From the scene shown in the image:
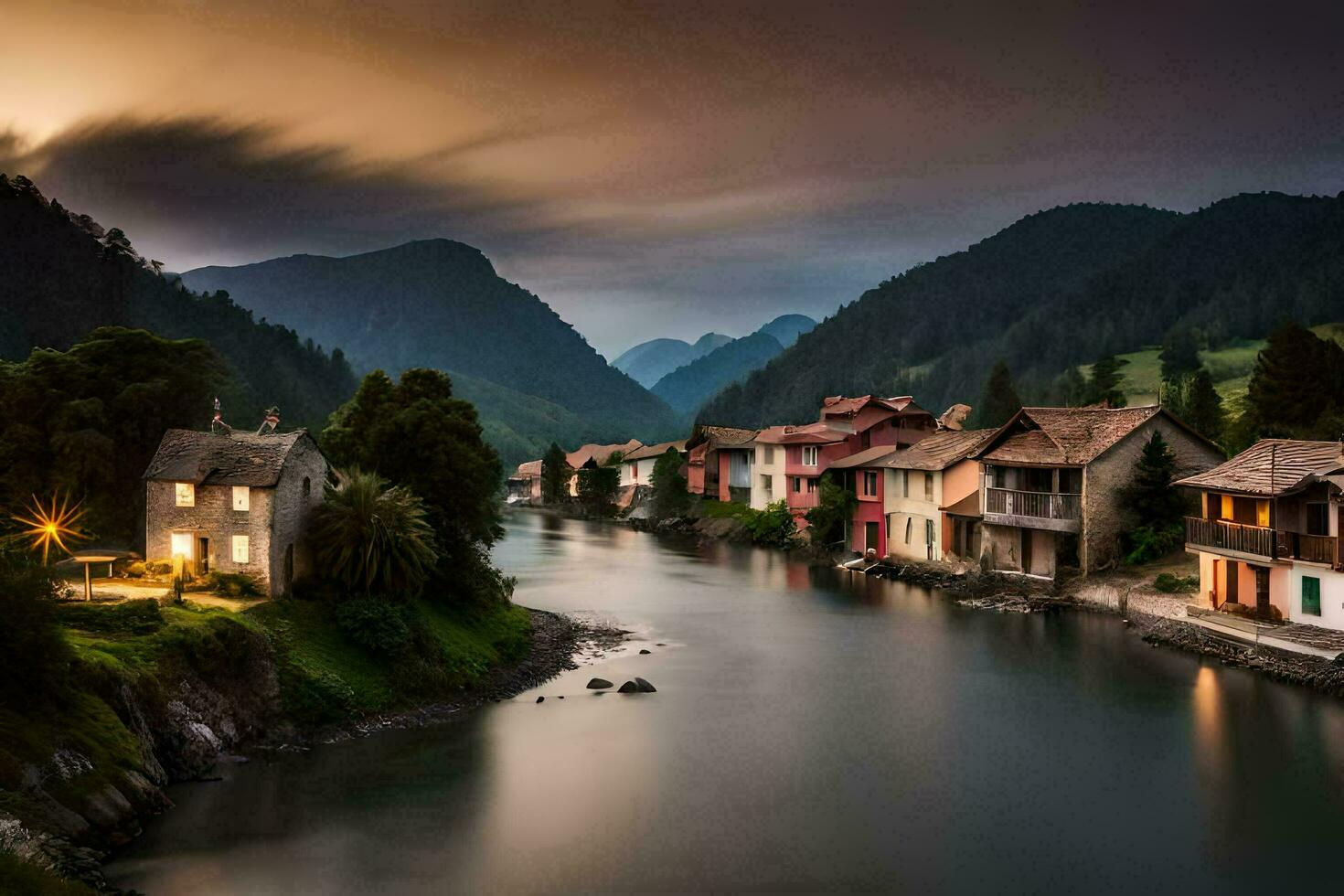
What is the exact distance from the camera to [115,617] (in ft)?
73.6

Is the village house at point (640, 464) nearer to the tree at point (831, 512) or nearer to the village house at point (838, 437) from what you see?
the village house at point (838, 437)

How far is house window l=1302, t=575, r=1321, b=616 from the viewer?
30261mm

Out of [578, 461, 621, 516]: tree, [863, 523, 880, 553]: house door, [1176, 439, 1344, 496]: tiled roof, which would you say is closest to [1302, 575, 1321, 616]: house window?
[1176, 439, 1344, 496]: tiled roof

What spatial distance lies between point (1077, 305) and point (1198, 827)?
182 m

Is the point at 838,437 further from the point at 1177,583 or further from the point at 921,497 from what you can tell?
the point at 1177,583

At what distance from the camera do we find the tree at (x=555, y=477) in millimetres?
110438

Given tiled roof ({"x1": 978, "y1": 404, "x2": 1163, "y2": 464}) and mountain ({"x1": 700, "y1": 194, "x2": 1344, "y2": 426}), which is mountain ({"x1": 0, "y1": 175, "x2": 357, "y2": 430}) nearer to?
tiled roof ({"x1": 978, "y1": 404, "x2": 1163, "y2": 464})

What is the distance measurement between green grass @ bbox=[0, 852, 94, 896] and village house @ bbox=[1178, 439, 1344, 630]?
32379mm

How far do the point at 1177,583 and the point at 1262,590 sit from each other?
4523 millimetres

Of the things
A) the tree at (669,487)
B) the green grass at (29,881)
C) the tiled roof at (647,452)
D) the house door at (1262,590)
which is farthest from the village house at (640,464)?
the green grass at (29,881)

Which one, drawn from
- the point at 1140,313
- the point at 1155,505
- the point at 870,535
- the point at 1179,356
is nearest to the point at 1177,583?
the point at 1155,505

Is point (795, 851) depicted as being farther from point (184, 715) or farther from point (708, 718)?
point (184, 715)

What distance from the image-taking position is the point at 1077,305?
18500 cm

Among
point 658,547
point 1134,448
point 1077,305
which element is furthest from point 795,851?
point 1077,305
